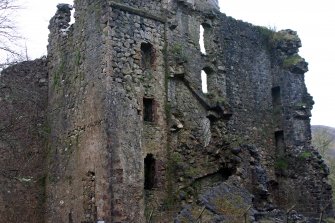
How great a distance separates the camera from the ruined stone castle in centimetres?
1424

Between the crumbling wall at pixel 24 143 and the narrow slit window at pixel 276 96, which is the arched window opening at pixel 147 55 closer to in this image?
the crumbling wall at pixel 24 143

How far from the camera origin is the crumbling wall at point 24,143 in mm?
16547

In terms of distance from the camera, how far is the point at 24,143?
17.2 metres

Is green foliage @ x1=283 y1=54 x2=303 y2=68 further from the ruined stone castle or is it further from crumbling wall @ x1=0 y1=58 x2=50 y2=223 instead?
crumbling wall @ x1=0 y1=58 x2=50 y2=223

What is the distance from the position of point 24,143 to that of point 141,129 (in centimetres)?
451

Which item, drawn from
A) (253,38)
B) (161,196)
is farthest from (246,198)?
(253,38)

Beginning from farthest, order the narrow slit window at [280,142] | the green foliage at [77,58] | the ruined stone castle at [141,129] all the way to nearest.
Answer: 1. the narrow slit window at [280,142]
2. the green foliage at [77,58]
3. the ruined stone castle at [141,129]

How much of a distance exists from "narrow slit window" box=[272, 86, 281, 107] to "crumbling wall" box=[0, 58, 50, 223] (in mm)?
8839

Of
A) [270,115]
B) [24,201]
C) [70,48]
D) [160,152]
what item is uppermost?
[70,48]

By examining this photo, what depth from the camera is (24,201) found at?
1675 centimetres

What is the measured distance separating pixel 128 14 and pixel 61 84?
3.37 meters

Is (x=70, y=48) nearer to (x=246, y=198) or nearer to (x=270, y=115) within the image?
(x=246, y=198)

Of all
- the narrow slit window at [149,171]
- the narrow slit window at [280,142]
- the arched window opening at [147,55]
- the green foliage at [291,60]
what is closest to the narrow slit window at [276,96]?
the green foliage at [291,60]

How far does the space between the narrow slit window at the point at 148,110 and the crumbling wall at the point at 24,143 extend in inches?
145
